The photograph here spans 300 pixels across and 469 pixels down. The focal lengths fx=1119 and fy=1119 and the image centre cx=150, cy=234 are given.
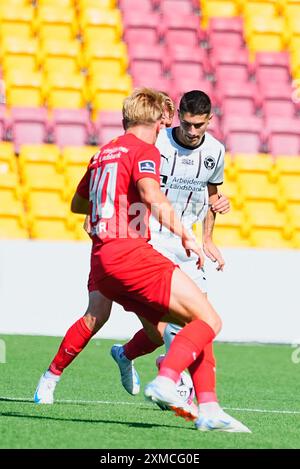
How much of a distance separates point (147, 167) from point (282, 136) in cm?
1061

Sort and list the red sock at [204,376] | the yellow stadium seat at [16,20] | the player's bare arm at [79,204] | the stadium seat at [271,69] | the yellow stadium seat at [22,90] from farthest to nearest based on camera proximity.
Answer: the stadium seat at [271,69] → the yellow stadium seat at [16,20] → the yellow stadium seat at [22,90] → the player's bare arm at [79,204] → the red sock at [204,376]

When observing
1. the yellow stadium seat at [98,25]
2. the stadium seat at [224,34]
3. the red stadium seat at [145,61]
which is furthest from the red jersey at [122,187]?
the stadium seat at [224,34]

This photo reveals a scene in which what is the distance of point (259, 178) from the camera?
49.7ft

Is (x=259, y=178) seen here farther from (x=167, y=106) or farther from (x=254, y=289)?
(x=167, y=106)

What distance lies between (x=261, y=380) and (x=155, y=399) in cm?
425

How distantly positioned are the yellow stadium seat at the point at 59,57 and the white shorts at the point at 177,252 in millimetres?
9111

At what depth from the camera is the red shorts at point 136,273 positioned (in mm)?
5633

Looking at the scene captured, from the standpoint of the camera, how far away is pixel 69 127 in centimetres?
1530

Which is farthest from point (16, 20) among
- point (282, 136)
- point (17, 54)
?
point (282, 136)

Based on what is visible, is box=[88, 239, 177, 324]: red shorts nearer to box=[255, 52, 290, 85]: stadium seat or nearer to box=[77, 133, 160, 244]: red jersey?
box=[77, 133, 160, 244]: red jersey

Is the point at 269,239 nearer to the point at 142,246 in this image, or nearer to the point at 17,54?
the point at 17,54

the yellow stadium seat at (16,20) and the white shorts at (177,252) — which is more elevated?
the yellow stadium seat at (16,20)

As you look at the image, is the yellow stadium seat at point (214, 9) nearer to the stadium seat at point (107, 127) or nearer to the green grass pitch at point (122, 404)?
the stadium seat at point (107, 127)
